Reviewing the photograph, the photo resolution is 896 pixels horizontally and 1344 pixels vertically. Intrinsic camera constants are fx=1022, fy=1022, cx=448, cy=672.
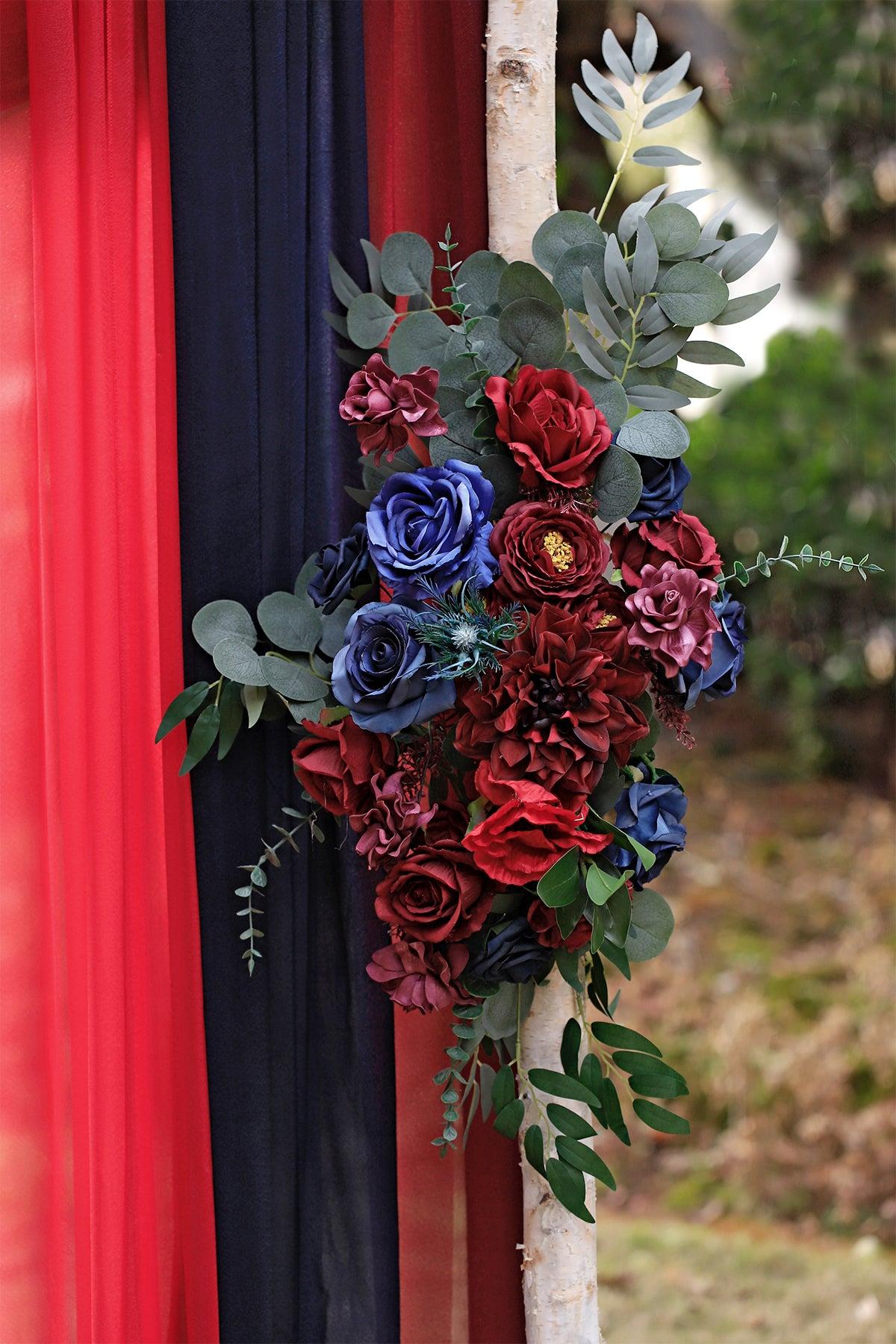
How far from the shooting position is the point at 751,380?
2119 mm

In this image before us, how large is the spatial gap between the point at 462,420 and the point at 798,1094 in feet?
6.06

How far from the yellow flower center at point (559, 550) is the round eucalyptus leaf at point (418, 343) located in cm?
18

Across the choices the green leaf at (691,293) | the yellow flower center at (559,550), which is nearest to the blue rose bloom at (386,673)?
the yellow flower center at (559,550)

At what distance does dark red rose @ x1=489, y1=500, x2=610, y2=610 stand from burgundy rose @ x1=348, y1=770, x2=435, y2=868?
0.54ft

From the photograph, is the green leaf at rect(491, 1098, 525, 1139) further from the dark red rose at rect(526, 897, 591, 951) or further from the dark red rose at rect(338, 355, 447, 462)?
the dark red rose at rect(338, 355, 447, 462)

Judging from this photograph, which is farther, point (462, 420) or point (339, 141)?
point (339, 141)

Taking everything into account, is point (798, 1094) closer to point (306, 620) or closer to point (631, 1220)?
point (631, 1220)

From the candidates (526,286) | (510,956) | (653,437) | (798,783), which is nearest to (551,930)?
(510,956)

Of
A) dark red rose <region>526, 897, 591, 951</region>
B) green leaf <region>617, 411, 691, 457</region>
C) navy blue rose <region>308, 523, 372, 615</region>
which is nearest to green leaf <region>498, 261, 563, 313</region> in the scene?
green leaf <region>617, 411, 691, 457</region>

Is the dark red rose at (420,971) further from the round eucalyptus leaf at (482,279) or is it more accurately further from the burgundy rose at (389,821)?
the round eucalyptus leaf at (482,279)

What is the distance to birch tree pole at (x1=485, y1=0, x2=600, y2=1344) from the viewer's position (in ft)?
2.76

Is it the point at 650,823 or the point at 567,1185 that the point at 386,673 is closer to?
the point at 650,823

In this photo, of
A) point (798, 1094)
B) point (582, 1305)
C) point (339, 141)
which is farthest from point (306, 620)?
point (798, 1094)

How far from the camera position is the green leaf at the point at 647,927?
786 mm
